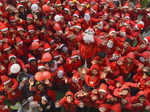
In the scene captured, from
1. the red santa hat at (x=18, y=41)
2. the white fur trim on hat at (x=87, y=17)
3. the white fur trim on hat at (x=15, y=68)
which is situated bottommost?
the white fur trim on hat at (x=15, y=68)

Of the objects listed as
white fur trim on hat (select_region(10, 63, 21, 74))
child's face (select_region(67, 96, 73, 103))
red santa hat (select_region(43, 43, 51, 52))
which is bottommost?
child's face (select_region(67, 96, 73, 103))

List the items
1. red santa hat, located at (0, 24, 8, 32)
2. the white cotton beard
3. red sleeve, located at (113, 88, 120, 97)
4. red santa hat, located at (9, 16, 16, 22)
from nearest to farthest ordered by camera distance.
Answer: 1. red sleeve, located at (113, 88, 120, 97)
2. the white cotton beard
3. red santa hat, located at (0, 24, 8, 32)
4. red santa hat, located at (9, 16, 16, 22)

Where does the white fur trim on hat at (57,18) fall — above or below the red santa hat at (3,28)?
above

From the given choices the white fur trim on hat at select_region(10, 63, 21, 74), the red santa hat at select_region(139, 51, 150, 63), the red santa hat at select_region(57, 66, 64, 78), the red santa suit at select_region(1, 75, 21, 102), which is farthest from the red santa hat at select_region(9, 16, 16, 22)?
the red santa hat at select_region(139, 51, 150, 63)

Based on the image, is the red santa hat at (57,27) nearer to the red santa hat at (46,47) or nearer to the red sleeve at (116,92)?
the red santa hat at (46,47)

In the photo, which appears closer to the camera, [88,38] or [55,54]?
[88,38]

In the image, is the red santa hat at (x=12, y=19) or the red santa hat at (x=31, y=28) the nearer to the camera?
the red santa hat at (x=31, y=28)

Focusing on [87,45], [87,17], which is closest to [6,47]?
[87,45]

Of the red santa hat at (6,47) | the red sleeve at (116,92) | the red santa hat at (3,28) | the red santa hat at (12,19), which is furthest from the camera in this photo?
the red santa hat at (12,19)

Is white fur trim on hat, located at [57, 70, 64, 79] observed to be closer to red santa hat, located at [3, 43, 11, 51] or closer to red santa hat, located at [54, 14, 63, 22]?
red santa hat, located at [3, 43, 11, 51]

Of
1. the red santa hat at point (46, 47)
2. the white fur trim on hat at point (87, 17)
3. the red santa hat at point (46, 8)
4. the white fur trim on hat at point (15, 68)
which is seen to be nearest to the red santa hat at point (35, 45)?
the red santa hat at point (46, 47)

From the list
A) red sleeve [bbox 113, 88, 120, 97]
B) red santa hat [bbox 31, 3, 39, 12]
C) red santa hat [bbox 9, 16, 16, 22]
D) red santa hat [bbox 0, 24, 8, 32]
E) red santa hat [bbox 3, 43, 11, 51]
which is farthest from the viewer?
red santa hat [bbox 31, 3, 39, 12]

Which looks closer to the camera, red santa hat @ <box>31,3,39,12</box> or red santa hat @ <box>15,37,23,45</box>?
red santa hat @ <box>15,37,23,45</box>

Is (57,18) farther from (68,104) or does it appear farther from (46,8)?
(68,104)
